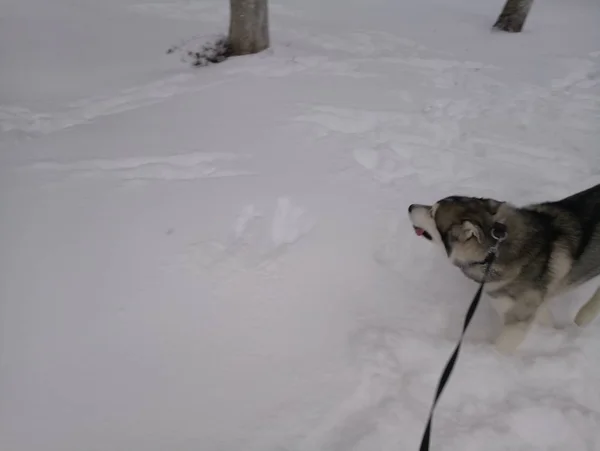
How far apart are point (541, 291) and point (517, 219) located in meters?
0.46

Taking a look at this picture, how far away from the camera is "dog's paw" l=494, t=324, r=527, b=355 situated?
2.99 m

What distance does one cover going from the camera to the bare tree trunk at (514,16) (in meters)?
7.77

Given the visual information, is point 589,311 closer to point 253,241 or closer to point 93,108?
point 253,241

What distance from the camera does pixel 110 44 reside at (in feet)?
22.2

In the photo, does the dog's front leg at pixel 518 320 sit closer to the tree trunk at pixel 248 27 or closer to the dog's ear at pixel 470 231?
the dog's ear at pixel 470 231

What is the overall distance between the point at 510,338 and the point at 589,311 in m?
0.65

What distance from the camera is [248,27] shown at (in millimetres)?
5988

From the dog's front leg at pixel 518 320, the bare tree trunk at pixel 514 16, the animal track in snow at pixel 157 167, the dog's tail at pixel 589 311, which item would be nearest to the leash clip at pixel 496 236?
the dog's front leg at pixel 518 320

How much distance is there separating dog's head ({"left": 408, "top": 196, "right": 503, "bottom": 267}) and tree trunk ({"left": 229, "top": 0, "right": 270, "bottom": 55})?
4014 millimetres

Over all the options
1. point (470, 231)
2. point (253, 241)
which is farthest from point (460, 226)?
point (253, 241)

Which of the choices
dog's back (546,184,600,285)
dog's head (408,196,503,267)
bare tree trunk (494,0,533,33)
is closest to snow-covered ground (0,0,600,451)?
dog's back (546,184,600,285)

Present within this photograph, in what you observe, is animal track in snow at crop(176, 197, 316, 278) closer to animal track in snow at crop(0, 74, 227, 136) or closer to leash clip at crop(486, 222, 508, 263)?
leash clip at crop(486, 222, 508, 263)

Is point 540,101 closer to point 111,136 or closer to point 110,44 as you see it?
point 111,136

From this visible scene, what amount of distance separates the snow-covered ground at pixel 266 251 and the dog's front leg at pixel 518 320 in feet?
0.31
